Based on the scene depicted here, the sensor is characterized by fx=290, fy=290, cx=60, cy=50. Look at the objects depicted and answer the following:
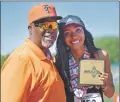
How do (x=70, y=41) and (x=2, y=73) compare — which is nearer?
(x=2, y=73)

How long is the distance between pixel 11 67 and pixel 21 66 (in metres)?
0.10

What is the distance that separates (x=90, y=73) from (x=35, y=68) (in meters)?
0.52

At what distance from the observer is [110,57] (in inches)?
96.9

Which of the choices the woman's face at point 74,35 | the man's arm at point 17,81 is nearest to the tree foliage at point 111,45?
the woman's face at point 74,35

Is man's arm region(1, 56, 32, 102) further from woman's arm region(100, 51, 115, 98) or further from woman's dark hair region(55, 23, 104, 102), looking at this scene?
woman's arm region(100, 51, 115, 98)

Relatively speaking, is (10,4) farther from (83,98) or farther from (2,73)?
(83,98)

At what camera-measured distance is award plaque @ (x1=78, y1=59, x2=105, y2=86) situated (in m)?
2.44

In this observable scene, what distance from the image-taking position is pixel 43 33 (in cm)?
231

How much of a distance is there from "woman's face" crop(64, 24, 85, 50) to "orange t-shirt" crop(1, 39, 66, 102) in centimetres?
30

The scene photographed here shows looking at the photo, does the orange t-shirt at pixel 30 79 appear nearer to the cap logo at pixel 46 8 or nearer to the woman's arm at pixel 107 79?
the cap logo at pixel 46 8

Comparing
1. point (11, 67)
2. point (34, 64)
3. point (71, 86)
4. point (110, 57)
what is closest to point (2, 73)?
point (11, 67)

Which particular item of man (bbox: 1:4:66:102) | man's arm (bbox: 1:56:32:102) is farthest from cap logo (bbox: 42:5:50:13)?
man's arm (bbox: 1:56:32:102)

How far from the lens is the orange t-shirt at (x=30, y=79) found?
212cm

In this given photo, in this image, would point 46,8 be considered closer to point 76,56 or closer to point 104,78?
point 76,56
